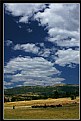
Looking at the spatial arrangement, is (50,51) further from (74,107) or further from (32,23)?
(74,107)

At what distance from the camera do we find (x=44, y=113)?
19.8 ft

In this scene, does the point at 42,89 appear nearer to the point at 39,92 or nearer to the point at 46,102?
the point at 39,92

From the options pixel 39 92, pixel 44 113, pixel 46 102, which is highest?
pixel 39 92

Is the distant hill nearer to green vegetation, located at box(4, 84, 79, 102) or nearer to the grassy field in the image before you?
green vegetation, located at box(4, 84, 79, 102)

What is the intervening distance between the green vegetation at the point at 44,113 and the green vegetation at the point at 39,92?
17 cm

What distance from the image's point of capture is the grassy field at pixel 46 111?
236 inches

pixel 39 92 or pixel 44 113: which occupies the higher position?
pixel 39 92

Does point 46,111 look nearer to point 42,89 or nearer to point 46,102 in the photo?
point 46,102

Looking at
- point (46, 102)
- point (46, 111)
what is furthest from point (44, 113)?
point (46, 102)

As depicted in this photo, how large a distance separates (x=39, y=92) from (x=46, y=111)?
303 mm

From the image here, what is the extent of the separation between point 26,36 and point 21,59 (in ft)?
1.16

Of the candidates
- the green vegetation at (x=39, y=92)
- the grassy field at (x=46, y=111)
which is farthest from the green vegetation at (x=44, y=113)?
the green vegetation at (x=39, y=92)

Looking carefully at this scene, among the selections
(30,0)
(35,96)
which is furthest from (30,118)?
(30,0)

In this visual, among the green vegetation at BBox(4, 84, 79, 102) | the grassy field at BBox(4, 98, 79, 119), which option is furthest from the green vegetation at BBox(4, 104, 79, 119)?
the green vegetation at BBox(4, 84, 79, 102)
